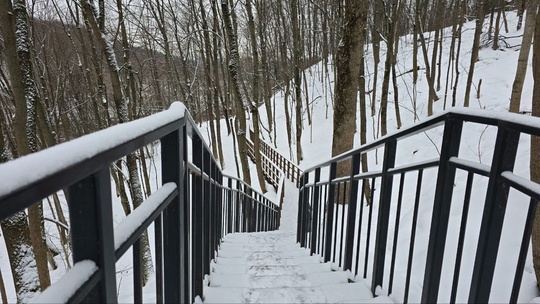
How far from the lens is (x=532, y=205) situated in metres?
1.13

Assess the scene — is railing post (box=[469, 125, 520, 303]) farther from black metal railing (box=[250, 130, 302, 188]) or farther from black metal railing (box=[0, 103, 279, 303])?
black metal railing (box=[250, 130, 302, 188])

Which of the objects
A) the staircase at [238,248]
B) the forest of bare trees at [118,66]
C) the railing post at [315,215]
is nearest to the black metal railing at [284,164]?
the forest of bare trees at [118,66]

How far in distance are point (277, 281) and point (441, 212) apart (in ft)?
4.92

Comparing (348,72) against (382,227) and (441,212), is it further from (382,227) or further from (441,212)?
(441,212)

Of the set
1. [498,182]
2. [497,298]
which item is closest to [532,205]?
[498,182]

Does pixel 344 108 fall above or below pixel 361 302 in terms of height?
above

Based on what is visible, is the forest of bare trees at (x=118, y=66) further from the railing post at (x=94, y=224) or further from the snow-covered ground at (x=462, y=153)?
the railing post at (x=94, y=224)

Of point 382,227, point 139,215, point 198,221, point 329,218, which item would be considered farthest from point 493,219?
point 329,218

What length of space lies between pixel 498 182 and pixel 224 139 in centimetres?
2529

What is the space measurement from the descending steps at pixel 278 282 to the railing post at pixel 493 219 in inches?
36.0

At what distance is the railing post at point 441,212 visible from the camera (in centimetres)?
157

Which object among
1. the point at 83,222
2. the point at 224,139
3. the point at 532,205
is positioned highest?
the point at 83,222

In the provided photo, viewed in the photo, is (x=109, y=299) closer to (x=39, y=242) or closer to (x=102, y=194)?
(x=102, y=194)

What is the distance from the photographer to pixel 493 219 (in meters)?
1.24
